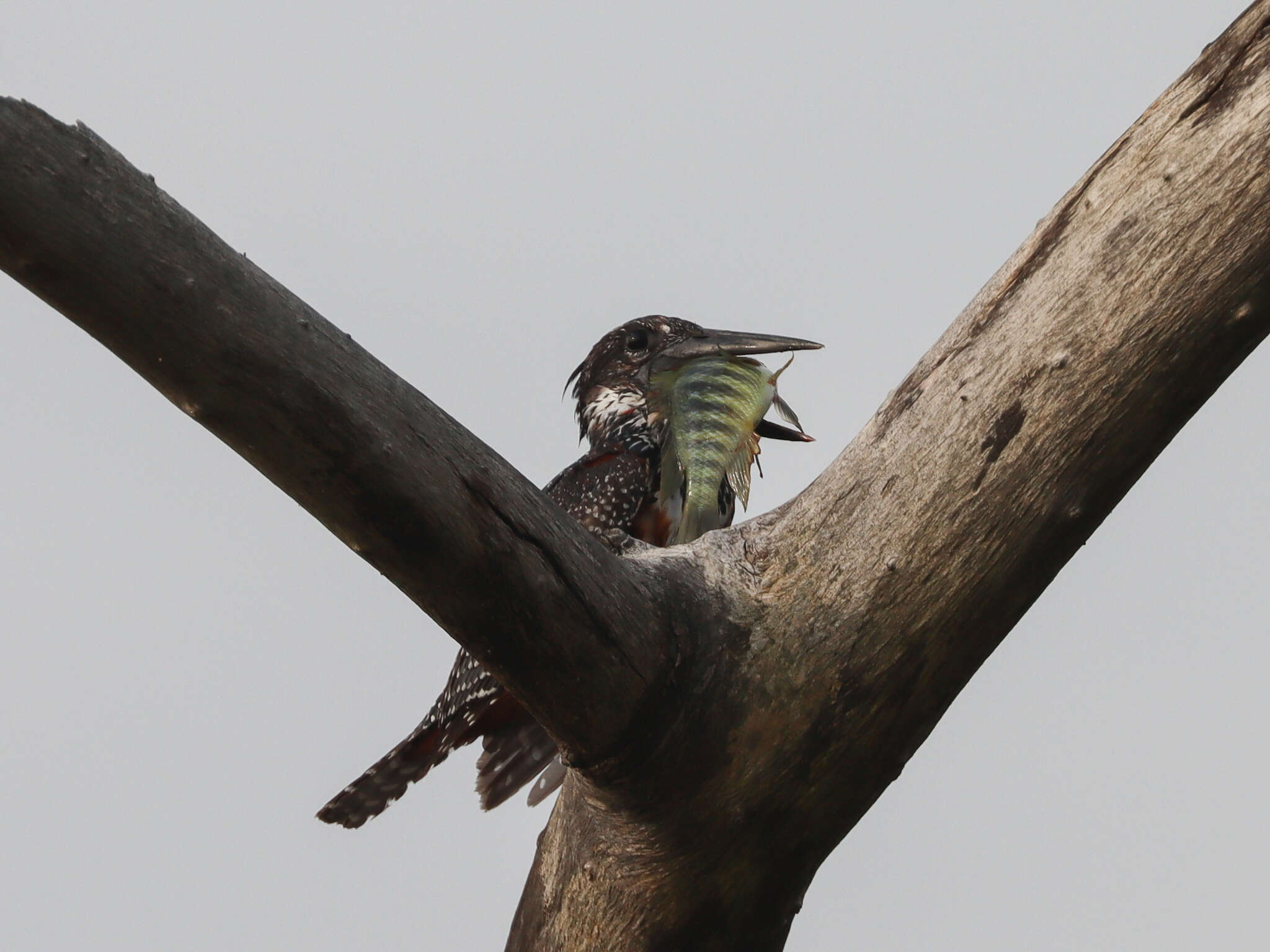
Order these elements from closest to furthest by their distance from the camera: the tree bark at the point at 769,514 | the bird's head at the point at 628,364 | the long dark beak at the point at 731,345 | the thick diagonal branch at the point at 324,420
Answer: the thick diagonal branch at the point at 324,420 → the tree bark at the point at 769,514 → the long dark beak at the point at 731,345 → the bird's head at the point at 628,364

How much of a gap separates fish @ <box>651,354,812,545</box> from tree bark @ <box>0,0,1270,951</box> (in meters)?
1.54

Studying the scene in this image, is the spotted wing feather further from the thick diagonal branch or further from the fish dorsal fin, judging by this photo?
the thick diagonal branch

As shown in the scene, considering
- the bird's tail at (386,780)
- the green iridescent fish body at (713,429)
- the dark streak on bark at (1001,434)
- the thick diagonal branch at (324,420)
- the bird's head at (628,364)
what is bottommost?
the thick diagonal branch at (324,420)

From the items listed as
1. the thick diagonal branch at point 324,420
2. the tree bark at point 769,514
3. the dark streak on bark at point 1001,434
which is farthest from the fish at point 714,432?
the thick diagonal branch at point 324,420

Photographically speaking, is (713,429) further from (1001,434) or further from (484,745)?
(1001,434)

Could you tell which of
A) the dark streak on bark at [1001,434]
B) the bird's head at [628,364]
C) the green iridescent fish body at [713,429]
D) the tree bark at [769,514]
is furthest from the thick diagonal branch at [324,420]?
the bird's head at [628,364]

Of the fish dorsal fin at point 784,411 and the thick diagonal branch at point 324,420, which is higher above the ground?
the fish dorsal fin at point 784,411

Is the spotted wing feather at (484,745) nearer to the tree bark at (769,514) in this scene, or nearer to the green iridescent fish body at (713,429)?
the green iridescent fish body at (713,429)

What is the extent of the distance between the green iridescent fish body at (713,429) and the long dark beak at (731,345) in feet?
0.13

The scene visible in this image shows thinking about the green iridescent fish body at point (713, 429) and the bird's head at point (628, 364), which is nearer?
the green iridescent fish body at point (713, 429)

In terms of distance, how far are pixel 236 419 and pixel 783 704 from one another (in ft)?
4.96

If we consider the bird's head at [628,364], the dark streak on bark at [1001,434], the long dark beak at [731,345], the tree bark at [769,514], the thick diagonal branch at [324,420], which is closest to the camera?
the thick diagonal branch at [324,420]

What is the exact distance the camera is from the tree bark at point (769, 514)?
7.96 ft

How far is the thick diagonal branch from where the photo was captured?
7.38ft
